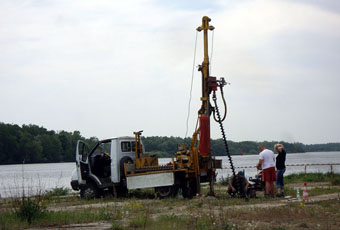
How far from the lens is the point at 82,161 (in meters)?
18.2

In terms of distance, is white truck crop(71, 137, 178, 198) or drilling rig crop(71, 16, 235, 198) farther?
white truck crop(71, 137, 178, 198)

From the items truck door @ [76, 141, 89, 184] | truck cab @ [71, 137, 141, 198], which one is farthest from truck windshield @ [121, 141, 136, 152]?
truck door @ [76, 141, 89, 184]

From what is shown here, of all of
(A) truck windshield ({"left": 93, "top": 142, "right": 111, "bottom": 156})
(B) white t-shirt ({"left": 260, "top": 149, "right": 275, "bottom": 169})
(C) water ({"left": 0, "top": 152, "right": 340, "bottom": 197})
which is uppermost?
(A) truck windshield ({"left": 93, "top": 142, "right": 111, "bottom": 156})

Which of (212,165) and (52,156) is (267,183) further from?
(52,156)

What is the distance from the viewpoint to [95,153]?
18.7 meters

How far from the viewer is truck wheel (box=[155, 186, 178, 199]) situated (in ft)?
54.1

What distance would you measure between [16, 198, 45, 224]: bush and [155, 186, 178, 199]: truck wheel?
584 centimetres

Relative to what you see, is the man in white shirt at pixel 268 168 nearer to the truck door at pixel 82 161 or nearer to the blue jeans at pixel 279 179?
the blue jeans at pixel 279 179

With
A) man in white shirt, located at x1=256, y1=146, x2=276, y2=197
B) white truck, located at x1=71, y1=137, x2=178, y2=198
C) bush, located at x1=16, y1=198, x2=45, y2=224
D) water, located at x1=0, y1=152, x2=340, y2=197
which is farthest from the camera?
white truck, located at x1=71, y1=137, x2=178, y2=198

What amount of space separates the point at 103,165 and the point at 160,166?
2.68 m

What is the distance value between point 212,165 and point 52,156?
71.8 m

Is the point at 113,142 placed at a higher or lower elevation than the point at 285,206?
higher

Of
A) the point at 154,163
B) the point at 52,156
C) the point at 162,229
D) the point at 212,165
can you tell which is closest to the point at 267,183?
the point at 212,165

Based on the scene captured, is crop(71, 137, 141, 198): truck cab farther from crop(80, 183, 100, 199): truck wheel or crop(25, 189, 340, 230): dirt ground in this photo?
crop(25, 189, 340, 230): dirt ground
